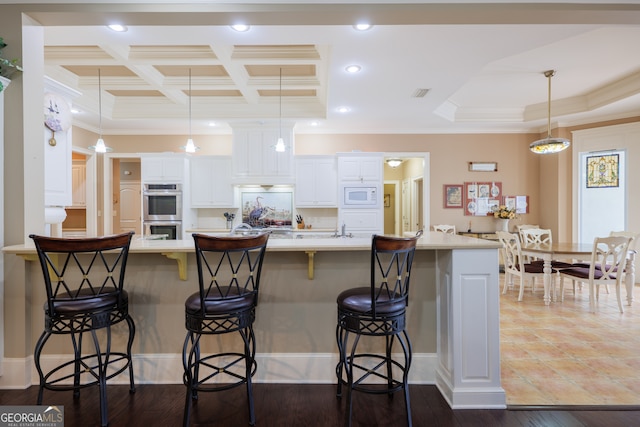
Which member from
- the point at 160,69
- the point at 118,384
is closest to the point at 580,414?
the point at 118,384

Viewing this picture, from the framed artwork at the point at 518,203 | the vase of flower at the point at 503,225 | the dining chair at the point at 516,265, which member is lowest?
the dining chair at the point at 516,265

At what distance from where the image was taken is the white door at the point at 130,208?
23.5ft

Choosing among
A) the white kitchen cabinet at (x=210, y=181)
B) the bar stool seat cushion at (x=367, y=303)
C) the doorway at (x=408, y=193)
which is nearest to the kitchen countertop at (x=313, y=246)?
the bar stool seat cushion at (x=367, y=303)

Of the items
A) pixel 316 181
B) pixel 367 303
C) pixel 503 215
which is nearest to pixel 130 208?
pixel 316 181

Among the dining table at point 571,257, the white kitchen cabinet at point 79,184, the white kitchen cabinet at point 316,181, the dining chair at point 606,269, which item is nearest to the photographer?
the dining chair at point 606,269

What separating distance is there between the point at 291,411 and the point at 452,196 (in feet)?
17.0

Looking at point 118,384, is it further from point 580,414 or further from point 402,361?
point 580,414

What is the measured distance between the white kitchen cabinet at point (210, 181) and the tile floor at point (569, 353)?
470cm

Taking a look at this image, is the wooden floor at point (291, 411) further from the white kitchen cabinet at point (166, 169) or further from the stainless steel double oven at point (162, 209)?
the white kitchen cabinet at point (166, 169)

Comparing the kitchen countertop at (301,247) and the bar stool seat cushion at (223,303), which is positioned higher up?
the kitchen countertop at (301,247)

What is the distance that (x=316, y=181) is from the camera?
5.79 m

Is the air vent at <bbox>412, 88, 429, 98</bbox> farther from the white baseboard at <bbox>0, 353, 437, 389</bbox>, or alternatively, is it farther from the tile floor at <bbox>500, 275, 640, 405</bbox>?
the white baseboard at <bbox>0, 353, 437, 389</bbox>

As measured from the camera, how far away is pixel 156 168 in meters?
5.60

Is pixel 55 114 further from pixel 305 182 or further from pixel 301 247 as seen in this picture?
pixel 305 182
